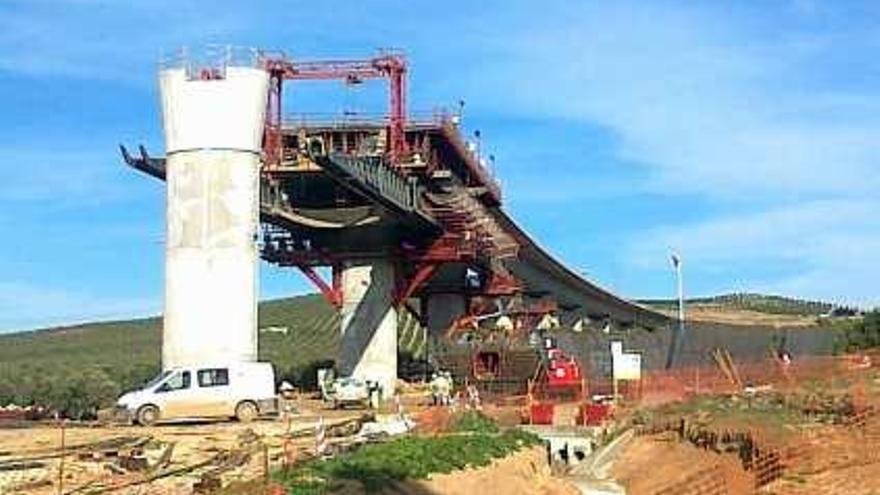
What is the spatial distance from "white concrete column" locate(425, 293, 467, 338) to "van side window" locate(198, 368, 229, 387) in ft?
153

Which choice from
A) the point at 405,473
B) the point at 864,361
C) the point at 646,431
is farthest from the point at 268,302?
the point at 405,473

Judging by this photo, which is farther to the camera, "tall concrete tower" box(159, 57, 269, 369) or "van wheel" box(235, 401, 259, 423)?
"tall concrete tower" box(159, 57, 269, 369)

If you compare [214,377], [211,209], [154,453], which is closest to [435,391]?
[211,209]

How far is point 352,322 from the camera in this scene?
7856 centimetres

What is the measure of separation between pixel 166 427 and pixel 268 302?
15076cm

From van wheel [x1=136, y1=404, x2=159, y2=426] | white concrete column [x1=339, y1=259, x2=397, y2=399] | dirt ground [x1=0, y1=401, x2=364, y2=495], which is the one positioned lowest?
dirt ground [x1=0, y1=401, x2=364, y2=495]

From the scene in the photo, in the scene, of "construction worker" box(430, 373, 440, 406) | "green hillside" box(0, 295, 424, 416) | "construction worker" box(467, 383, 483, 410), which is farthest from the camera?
"green hillside" box(0, 295, 424, 416)

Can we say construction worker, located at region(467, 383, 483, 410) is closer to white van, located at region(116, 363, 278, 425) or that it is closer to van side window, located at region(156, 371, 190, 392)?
white van, located at region(116, 363, 278, 425)

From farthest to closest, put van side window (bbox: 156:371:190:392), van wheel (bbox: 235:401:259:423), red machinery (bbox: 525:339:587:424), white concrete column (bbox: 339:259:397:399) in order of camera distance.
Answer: white concrete column (bbox: 339:259:397:399), red machinery (bbox: 525:339:587:424), van wheel (bbox: 235:401:259:423), van side window (bbox: 156:371:190:392)

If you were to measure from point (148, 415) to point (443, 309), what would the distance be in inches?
1964

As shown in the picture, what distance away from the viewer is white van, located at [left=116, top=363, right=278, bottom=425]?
44.7 metres

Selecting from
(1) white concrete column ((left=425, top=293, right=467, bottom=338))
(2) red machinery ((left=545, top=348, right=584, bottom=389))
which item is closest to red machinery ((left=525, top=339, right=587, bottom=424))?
(2) red machinery ((left=545, top=348, right=584, bottom=389))

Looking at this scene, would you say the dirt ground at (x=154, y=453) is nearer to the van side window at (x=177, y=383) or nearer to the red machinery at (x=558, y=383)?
the van side window at (x=177, y=383)

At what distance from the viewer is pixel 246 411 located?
45.4 m
